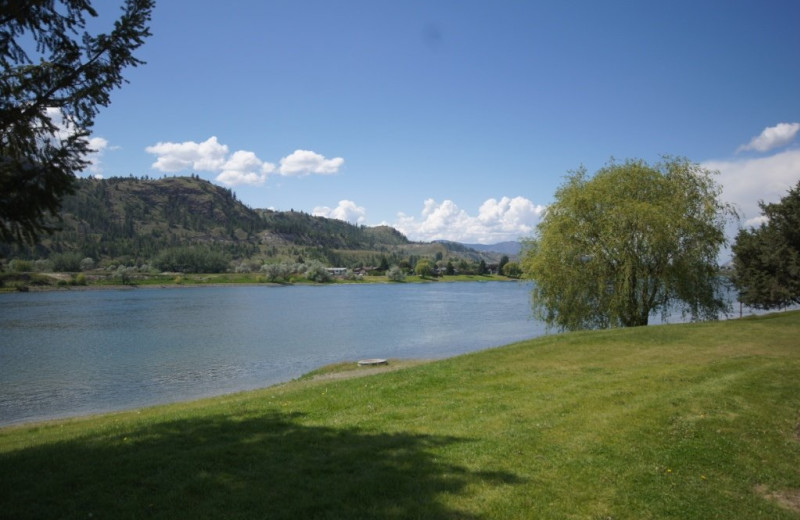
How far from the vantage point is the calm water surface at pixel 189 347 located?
30562 millimetres

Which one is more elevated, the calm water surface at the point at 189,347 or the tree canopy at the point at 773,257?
the tree canopy at the point at 773,257

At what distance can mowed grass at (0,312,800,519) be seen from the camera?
287 inches

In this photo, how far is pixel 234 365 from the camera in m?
39.1

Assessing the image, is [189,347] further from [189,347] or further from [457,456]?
[457,456]

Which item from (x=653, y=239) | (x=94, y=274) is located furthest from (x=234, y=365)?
(x=94, y=274)

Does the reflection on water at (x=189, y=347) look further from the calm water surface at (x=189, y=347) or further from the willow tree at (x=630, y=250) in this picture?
the willow tree at (x=630, y=250)

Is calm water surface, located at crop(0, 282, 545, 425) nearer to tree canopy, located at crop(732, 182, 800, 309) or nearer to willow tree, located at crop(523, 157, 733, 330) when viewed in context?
willow tree, located at crop(523, 157, 733, 330)

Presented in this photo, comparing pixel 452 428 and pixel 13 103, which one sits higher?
pixel 13 103

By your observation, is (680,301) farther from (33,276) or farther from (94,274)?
(94,274)

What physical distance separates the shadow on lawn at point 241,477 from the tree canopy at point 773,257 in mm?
36932

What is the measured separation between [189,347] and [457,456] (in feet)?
148

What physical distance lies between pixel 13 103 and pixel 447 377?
14164 mm

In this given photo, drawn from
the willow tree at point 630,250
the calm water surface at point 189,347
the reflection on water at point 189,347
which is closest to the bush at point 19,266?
the reflection on water at point 189,347

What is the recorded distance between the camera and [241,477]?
26.8ft
